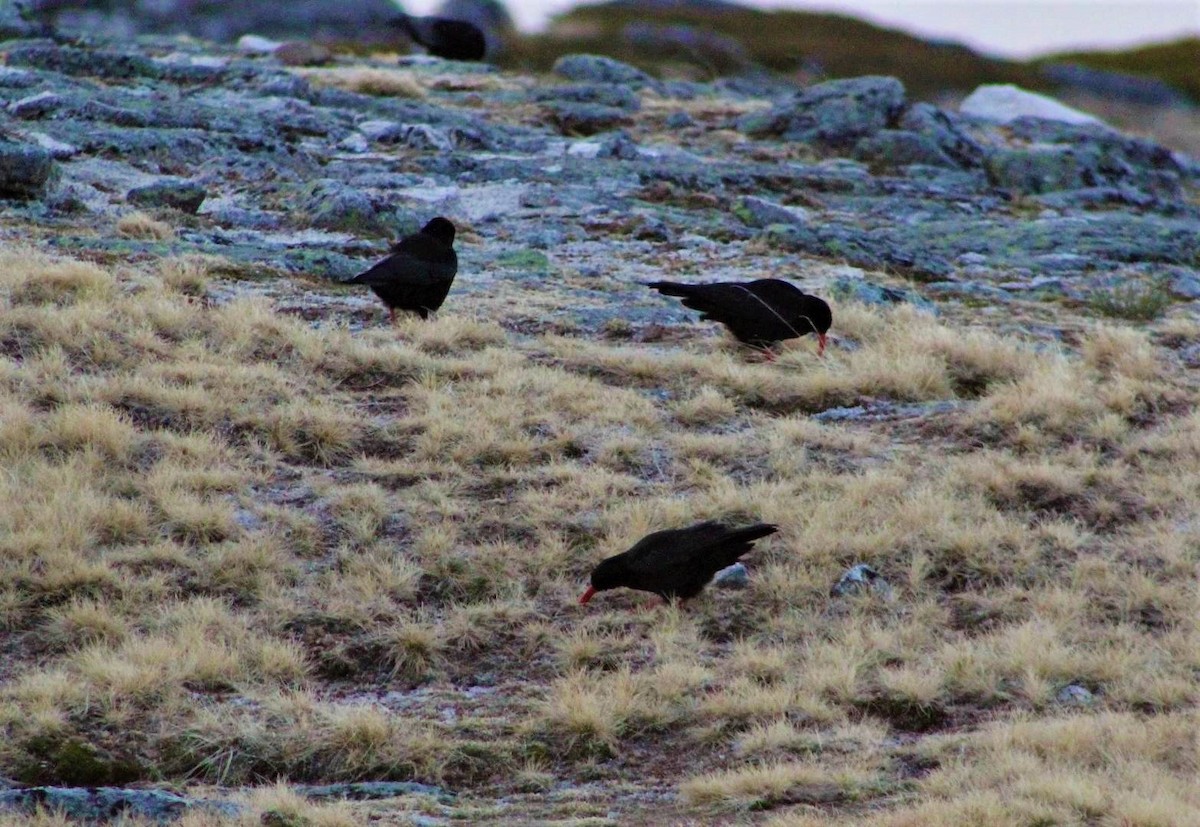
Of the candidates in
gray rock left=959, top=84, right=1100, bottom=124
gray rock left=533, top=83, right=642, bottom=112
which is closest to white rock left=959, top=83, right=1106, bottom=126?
gray rock left=959, top=84, right=1100, bottom=124

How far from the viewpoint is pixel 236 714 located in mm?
6809

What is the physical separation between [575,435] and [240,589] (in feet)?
9.56

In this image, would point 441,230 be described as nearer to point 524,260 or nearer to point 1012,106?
point 524,260

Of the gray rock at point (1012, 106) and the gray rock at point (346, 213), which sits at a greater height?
the gray rock at point (1012, 106)

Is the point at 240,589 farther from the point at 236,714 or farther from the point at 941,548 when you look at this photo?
the point at 941,548

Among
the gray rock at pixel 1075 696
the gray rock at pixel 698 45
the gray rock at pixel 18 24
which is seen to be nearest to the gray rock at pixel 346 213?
the gray rock at pixel 1075 696

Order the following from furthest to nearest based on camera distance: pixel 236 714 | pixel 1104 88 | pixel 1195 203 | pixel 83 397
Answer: pixel 1195 203 < pixel 1104 88 < pixel 83 397 < pixel 236 714

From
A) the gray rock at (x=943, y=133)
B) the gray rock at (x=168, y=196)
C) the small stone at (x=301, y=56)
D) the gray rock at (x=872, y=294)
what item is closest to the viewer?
the gray rock at (x=872, y=294)

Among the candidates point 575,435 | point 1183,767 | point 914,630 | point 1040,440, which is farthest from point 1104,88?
point 1183,767

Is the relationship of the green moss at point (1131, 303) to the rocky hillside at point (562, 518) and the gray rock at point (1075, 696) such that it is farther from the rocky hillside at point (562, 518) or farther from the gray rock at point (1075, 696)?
the gray rock at point (1075, 696)

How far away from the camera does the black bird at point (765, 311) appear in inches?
480

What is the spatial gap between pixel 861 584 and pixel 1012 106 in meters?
26.3

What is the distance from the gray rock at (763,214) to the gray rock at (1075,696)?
11.8 metres

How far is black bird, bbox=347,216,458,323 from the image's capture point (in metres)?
12.3
